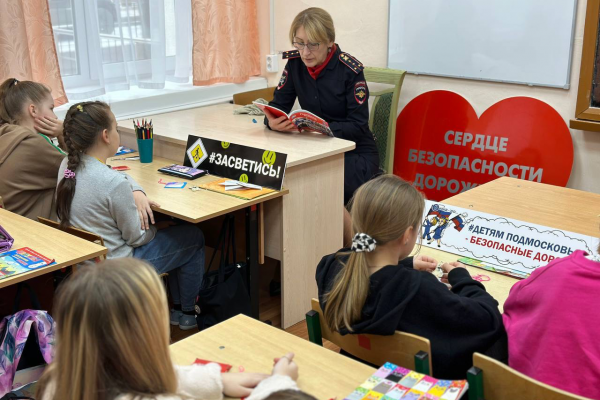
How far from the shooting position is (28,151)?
2.71 meters

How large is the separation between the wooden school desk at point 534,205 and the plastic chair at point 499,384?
0.72 metres

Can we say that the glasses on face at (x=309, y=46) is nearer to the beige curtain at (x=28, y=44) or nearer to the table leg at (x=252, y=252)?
the table leg at (x=252, y=252)

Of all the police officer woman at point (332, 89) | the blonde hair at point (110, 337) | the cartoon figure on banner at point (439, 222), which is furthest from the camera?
the police officer woman at point (332, 89)

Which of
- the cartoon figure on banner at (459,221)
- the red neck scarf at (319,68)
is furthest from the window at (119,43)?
the cartoon figure on banner at (459,221)

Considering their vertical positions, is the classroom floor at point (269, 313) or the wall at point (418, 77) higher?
the wall at point (418, 77)

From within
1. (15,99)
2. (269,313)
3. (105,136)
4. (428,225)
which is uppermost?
(15,99)

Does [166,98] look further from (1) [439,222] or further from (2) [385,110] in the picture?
(1) [439,222]

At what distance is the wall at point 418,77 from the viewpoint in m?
3.45

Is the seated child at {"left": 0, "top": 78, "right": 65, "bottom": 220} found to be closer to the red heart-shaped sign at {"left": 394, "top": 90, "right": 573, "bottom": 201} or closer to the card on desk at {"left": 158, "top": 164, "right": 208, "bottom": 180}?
the card on desk at {"left": 158, "top": 164, "right": 208, "bottom": 180}

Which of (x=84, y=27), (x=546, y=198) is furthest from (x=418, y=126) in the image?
(x=84, y=27)

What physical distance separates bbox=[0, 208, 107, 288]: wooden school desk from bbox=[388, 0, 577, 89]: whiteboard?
2.44 m

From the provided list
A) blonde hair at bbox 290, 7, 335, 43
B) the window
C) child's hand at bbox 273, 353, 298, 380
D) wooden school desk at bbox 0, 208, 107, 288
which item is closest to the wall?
the window

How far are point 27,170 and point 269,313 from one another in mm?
1282

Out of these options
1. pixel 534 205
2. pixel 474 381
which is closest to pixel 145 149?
pixel 534 205
